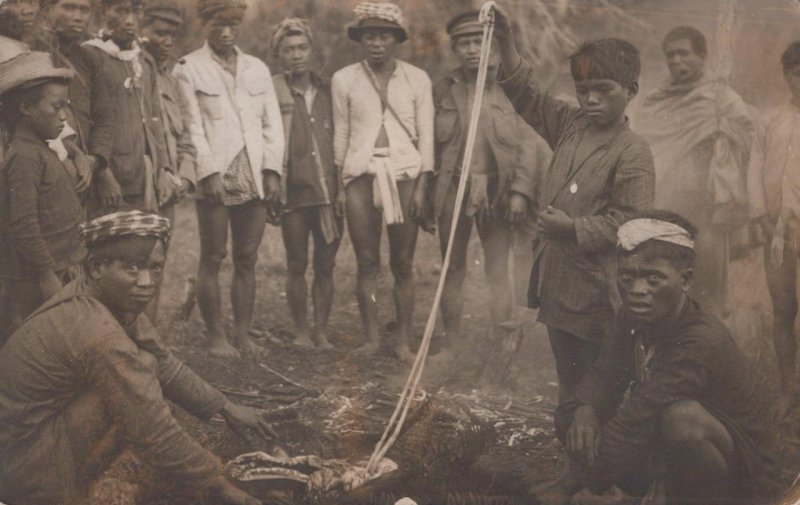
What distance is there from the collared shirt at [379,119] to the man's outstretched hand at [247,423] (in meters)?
1.12

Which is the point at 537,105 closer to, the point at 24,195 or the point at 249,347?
the point at 249,347

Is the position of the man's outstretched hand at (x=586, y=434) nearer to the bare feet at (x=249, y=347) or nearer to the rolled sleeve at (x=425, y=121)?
the rolled sleeve at (x=425, y=121)

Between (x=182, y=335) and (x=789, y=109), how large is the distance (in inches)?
117

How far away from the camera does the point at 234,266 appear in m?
5.34

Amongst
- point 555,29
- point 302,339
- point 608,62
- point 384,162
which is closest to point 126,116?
point 384,162

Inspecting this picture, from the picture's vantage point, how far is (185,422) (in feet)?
17.1

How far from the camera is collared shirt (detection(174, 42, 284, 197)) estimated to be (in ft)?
17.2

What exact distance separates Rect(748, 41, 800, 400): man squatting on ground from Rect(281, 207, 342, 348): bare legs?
1.96 metres

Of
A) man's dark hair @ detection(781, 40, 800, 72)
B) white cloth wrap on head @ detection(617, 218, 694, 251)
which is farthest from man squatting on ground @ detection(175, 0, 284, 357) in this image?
man's dark hair @ detection(781, 40, 800, 72)

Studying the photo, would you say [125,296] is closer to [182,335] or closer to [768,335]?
[182,335]

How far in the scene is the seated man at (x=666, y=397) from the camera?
16.5 feet

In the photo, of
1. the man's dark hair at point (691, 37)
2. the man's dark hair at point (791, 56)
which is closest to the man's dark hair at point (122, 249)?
the man's dark hair at point (691, 37)

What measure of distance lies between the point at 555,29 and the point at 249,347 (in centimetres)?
198

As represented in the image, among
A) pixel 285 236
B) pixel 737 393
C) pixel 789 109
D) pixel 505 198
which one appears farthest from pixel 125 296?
pixel 789 109
